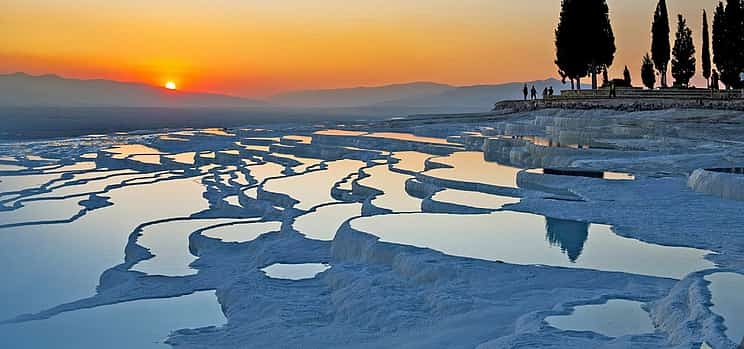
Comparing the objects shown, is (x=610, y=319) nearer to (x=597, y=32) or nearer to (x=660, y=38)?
(x=597, y=32)

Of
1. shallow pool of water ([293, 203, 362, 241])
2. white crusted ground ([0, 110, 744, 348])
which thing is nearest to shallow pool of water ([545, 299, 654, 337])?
white crusted ground ([0, 110, 744, 348])

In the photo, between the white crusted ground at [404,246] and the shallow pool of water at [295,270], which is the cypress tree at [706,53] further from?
the shallow pool of water at [295,270]

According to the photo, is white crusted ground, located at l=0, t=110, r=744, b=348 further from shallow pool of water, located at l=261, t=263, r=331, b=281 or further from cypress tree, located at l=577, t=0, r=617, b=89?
cypress tree, located at l=577, t=0, r=617, b=89

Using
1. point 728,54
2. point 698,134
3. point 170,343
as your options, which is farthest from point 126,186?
point 728,54

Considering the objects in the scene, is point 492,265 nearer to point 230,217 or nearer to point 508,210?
point 508,210

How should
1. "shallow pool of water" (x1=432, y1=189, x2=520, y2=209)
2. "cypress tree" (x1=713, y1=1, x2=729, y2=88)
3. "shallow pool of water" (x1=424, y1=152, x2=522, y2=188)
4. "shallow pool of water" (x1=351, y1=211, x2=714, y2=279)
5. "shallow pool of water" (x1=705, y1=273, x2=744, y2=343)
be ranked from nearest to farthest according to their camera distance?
"shallow pool of water" (x1=705, y1=273, x2=744, y2=343), "shallow pool of water" (x1=351, y1=211, x2=714, y2=279), "shallow pool of water" (x1=432, y1=189, x2=520, y2=209), "shallow pool of water" (x1=424, y1=152, x2=522, y2=188), "cypress tree" (x1=713, y1=1, x2=729, y2=88)

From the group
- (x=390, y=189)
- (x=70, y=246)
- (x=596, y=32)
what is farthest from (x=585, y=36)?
(x=70, y=246)
